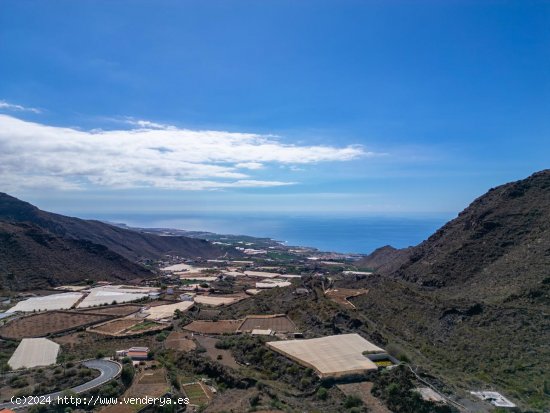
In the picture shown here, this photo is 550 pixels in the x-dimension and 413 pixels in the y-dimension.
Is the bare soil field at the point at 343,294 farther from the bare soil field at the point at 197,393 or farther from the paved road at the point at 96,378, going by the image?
the paved road at the point at 96,378

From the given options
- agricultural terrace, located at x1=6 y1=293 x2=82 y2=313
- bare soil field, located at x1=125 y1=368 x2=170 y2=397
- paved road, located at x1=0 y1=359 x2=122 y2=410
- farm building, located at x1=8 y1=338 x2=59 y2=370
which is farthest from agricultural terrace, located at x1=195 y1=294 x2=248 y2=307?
bare soil field, located at x1=125 y1=368 x2=170 y2=397

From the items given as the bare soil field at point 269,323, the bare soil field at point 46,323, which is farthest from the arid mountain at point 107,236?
the bare soil field at point 269,323

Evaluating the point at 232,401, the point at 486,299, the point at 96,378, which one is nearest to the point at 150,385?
the point at 96,378

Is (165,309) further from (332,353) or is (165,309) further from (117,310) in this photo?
(332,353)

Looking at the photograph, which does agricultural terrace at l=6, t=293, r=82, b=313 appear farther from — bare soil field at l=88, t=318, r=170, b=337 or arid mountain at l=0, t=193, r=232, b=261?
arid mountain at l=0, t=193, r=232, b=261

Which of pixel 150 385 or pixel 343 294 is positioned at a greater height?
pixel 343 294

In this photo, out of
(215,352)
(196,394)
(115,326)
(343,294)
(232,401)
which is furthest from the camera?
(343,294)
